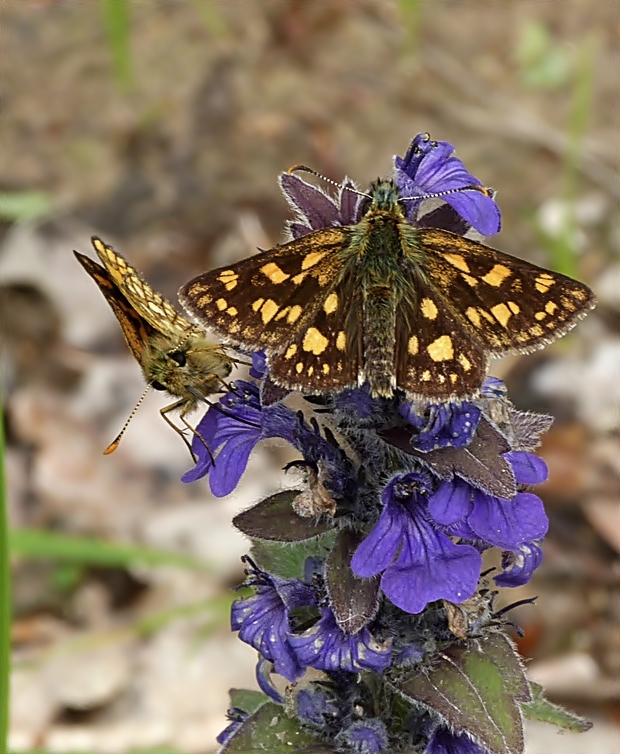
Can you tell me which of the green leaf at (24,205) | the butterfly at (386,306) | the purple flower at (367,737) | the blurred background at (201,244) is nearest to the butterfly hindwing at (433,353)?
the butterfly at (386,306)

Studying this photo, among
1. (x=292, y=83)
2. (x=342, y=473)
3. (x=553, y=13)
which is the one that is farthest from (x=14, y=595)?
(x=553, y=13)

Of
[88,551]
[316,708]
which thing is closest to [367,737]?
[316,708]

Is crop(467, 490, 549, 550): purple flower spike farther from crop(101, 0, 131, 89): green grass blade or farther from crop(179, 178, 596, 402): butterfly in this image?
crop(101, 0, 131, 89): green grass blade

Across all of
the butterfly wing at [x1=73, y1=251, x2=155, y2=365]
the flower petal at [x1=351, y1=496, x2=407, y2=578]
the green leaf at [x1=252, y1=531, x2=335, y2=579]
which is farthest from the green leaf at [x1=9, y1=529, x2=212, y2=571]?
the flower petal at [x1=351, y1=496, x2=407, y2=578]

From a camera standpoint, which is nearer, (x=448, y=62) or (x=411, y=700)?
(x=411, y=700)

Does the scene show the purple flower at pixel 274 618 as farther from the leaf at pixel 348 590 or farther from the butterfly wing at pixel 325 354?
the butterfly wing at pixel 325 354

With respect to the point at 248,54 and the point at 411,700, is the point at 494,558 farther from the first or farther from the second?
the point at 248,54
